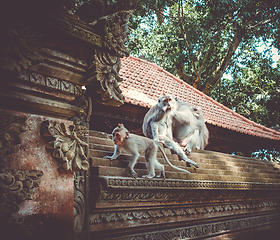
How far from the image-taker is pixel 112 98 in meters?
3.16

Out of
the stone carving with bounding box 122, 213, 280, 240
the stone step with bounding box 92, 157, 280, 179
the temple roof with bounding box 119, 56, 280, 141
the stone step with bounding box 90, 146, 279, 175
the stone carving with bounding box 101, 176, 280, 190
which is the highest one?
the temple roof with bounding box 119, 56, 280, 141

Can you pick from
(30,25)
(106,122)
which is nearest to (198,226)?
(106,122)

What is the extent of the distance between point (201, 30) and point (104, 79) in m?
9.40

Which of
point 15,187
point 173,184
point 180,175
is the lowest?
point 15,187

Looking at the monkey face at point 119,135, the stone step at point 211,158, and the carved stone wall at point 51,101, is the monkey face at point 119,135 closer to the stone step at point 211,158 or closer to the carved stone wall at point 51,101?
the stone step at point 211,158

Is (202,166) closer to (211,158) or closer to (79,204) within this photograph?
(211,158)

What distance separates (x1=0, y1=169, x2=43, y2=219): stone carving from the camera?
2270mm

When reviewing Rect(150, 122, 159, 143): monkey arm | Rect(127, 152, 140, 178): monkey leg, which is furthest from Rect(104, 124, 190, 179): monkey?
Rect(150, 122, 159, 143): monkey arm

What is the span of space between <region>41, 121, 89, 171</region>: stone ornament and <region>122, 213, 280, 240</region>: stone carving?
127 cm

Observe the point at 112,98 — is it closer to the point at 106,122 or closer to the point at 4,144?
the point at 4,144

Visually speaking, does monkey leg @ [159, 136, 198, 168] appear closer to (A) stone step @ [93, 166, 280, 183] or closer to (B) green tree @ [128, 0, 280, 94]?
(A) stone step @ [93, 166, 280, 183]

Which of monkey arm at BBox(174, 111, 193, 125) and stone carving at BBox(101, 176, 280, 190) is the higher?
monkey arm at BBox(174, 111, 193, 125)

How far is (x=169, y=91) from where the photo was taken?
30.9 ft

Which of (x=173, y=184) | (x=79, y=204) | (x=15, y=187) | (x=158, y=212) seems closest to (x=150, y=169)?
(x=173, y=184)
